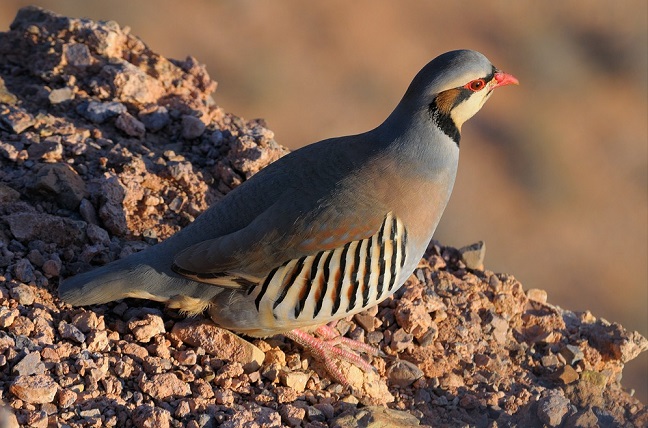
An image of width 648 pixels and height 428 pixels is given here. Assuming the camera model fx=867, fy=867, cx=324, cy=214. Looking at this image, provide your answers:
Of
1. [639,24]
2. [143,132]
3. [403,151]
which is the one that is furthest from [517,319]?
[639,24]

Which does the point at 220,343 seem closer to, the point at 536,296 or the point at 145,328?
the point at 145,328

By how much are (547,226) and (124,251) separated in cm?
1339

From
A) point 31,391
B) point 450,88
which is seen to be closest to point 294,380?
point 31,391

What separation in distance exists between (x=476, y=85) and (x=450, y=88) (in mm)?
193

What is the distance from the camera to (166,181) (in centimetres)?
623

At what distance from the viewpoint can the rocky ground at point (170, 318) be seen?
4578 millimetres

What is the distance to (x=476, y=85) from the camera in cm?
525

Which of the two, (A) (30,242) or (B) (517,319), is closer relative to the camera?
(A) (30,242)

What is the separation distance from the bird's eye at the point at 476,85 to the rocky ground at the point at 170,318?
4.84 ft

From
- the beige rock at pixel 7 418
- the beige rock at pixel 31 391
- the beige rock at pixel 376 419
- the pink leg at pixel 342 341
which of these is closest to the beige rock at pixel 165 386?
the beige rock at pixel 31 391

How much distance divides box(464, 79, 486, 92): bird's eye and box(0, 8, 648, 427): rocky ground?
4.84 feet

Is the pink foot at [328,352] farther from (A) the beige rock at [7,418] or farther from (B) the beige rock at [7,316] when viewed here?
(A) the beige rock at [7,418]

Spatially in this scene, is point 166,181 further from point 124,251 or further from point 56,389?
point 56,389

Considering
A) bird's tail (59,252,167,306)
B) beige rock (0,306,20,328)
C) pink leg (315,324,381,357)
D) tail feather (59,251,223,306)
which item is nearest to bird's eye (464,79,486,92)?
pink leg (315,324,381,357)
